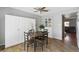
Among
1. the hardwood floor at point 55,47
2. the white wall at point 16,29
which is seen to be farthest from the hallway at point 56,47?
the white wall at point 16,29

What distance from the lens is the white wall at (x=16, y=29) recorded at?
9.63 ft

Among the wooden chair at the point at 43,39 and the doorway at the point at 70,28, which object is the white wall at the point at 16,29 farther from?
the doorway at the point at 70,28

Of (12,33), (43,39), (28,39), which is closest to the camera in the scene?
(28,39)

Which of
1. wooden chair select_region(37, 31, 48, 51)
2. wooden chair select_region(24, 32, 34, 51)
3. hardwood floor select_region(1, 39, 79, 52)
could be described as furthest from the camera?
wooden chair select_region(37, 31, 48, 51)

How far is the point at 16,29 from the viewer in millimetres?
3057

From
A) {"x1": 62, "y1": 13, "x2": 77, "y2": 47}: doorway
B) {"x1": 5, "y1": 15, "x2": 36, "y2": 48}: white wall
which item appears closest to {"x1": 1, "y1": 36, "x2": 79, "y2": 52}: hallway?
{"x1": 62, "y1": 13, "x2": 77, "y2": 47}: doorway

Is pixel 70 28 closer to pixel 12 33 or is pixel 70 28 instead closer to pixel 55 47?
pixel 55 47

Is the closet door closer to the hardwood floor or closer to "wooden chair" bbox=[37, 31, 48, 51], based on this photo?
the hardwood floor

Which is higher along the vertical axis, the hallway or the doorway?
the doorway

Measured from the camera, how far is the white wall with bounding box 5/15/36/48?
2.94 m

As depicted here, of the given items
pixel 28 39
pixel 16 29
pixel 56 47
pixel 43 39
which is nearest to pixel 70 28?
pixel 56 47

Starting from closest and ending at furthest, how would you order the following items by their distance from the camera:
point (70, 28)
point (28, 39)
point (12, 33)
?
point (70, 28)
point (28, 39)
point (12, 33)
